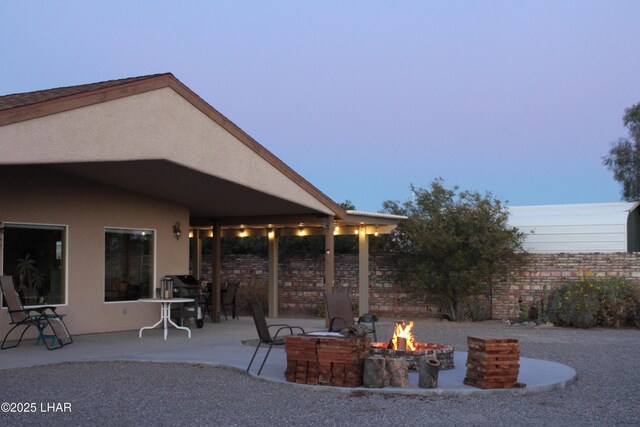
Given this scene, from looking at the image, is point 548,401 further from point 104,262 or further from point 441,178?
point 441,178

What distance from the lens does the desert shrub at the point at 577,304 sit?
→ 1681 centimetres

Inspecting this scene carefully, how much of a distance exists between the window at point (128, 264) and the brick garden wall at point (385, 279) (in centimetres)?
683

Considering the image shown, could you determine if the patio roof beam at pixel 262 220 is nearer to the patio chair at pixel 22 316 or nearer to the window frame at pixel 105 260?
the window frame at pixel 105 260

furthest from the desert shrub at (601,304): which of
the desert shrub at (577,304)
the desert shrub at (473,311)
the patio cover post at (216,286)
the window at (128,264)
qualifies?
the window at (128,264)

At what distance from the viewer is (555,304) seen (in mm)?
17609

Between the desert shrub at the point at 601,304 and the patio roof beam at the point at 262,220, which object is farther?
the desert shrub at the point at 601,304

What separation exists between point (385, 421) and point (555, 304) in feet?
39.6

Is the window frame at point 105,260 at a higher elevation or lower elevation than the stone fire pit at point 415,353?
higher

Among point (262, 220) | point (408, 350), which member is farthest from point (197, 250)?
point (408, 350)

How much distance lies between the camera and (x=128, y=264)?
1483 cm

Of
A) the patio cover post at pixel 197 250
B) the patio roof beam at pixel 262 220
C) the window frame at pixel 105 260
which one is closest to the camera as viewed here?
the window frame at pixel 105 260

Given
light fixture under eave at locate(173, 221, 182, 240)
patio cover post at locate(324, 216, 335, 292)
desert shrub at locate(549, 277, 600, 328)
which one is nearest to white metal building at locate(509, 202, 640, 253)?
desert shrub at locate(549, 277, 600, 328)

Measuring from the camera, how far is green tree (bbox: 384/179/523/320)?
18.4 metres

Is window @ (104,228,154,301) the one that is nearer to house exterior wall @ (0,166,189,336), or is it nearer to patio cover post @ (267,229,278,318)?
house exterior wall @ (0,166,189,336)
